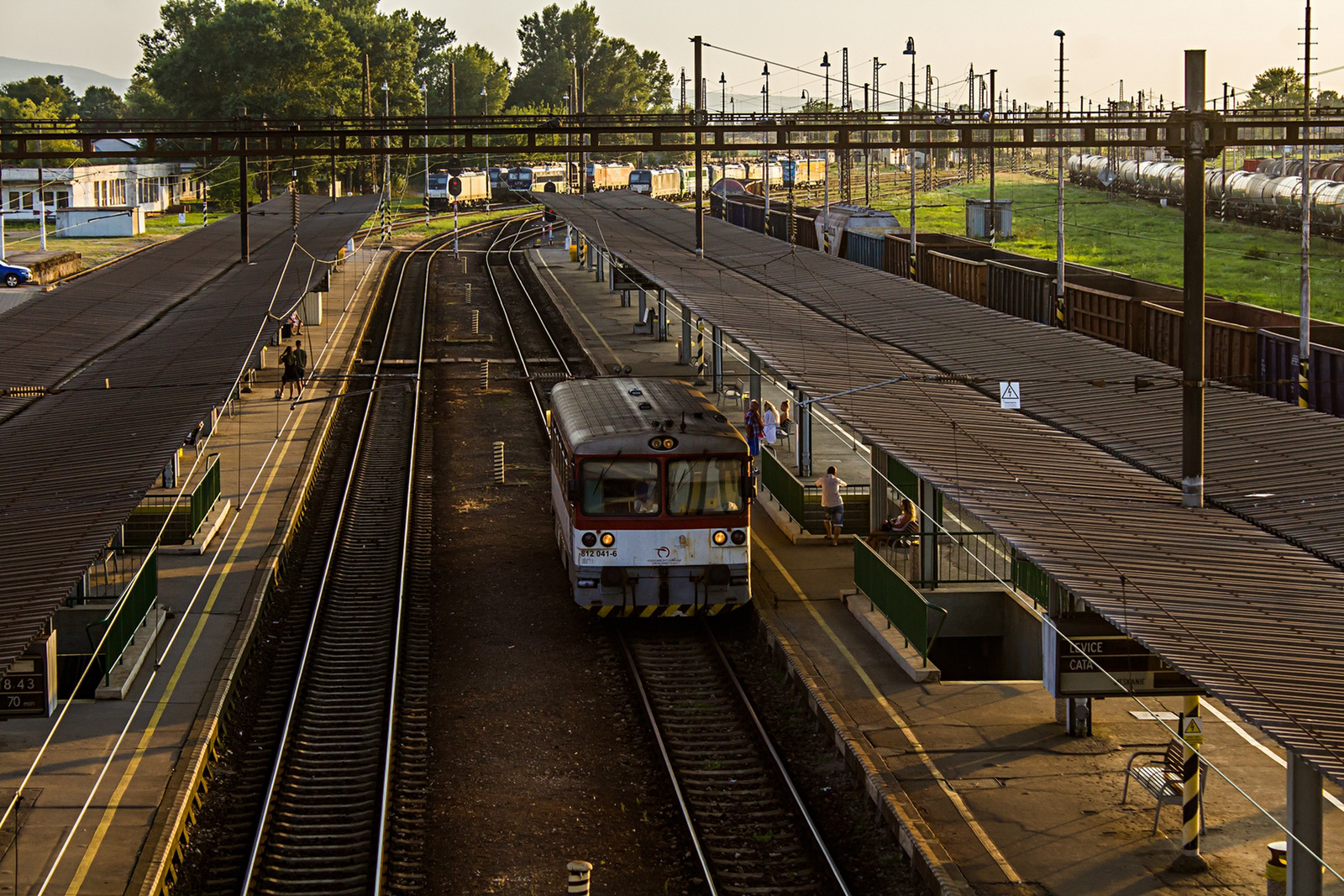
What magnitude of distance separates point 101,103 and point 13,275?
128561 millimetres

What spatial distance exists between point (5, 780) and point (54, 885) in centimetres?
256

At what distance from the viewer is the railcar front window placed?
17078mm

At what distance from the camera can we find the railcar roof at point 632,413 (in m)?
17.1

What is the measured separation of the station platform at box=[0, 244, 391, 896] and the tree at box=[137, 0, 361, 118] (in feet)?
247

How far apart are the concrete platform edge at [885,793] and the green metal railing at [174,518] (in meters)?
9.68

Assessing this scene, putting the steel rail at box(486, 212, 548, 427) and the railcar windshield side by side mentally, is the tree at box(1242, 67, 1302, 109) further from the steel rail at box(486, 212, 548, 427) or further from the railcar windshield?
the railcar windshield

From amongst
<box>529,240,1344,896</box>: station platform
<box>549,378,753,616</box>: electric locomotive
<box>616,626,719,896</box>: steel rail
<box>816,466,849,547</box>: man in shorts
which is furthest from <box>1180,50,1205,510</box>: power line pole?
<box>816,466,849,547</box>: man in shorts

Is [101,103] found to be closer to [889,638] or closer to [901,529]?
[901,529]

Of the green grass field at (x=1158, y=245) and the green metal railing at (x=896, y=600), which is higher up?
the green grass field at (x=1158, y=245)

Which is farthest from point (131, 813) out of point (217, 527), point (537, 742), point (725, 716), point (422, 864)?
point (217, 527)

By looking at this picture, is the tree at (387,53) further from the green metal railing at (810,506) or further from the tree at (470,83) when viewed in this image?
the green metal railing at (810,506)

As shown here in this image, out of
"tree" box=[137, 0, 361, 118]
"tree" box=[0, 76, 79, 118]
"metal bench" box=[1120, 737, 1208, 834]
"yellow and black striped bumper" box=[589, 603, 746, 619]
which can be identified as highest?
"tree" box=[0, 76, 79, 118]

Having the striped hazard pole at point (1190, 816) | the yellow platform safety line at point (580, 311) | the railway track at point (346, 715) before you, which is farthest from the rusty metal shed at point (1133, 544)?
the yellow platform safety line at point (580, 311)

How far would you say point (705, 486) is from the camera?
1717cm
